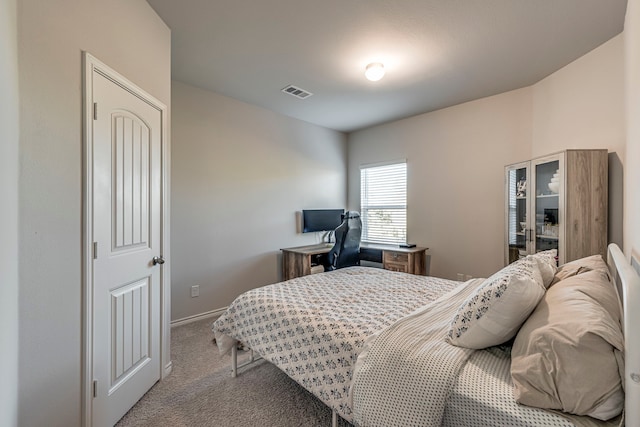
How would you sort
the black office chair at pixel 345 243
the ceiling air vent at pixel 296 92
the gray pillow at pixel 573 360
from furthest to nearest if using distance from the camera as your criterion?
the black office chair at pixel 345 243 → the ceiling air vent at pixel 296 92 → the gray pillow at pixel 573 360

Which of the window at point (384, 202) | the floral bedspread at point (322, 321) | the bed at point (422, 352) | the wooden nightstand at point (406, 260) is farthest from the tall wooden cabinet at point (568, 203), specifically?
the window at point (384, 202)

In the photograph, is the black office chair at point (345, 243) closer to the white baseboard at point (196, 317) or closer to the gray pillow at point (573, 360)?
the white baseboard at point (196, 317)

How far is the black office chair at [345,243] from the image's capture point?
11.9 feet

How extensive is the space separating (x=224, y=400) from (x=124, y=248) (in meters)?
1.16

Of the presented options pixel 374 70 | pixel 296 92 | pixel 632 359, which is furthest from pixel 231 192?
pixel 632 359

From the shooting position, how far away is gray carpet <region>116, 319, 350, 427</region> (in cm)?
168

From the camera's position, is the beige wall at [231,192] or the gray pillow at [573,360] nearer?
the gray pillow at [573,360]

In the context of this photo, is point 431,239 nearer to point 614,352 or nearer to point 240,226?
point 240,226

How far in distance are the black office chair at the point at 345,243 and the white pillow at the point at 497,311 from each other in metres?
2.37

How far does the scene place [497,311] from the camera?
3.75 feet

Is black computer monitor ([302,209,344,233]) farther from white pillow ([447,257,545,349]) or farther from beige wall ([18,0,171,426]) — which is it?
white pillow ([447,257,545,349])

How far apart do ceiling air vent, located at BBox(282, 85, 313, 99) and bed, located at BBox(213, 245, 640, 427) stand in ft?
7.84

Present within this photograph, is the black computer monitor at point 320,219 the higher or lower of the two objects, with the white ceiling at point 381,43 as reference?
lower

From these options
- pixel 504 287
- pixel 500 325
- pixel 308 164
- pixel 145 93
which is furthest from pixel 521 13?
pixel 308 164
